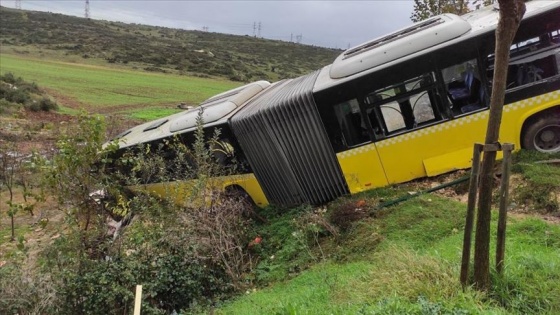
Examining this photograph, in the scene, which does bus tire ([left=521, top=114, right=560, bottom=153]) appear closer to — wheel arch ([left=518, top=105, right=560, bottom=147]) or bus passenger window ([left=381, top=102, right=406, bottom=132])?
wheel arch ([left=518, top=105, right=560, bottom=147])

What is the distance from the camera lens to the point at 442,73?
8.41 m

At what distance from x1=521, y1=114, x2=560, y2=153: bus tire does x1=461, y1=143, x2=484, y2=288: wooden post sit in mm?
5311

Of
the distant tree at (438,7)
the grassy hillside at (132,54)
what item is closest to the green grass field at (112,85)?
the grassy hillside at (132,54)

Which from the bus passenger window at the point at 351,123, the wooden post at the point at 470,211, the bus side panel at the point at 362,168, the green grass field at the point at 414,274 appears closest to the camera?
the wooden post at the point at 470,211

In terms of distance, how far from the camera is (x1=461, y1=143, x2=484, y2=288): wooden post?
3973 millimetres

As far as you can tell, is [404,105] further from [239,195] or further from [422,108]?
[239,195]

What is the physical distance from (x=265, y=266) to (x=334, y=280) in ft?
→ 7.42

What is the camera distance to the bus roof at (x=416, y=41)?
8250 millimetres

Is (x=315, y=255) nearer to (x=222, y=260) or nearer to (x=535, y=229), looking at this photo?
(x=222, y=260)

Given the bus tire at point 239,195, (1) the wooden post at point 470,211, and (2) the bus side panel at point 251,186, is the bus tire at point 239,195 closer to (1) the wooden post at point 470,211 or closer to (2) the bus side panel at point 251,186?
(2) the bus side panel at point 251,186

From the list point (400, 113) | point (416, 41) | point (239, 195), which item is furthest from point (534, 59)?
point (239, 195)

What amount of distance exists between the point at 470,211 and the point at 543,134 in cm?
562

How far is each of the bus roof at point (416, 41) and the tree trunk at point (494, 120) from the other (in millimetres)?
→ 4871

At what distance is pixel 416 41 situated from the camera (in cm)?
853
